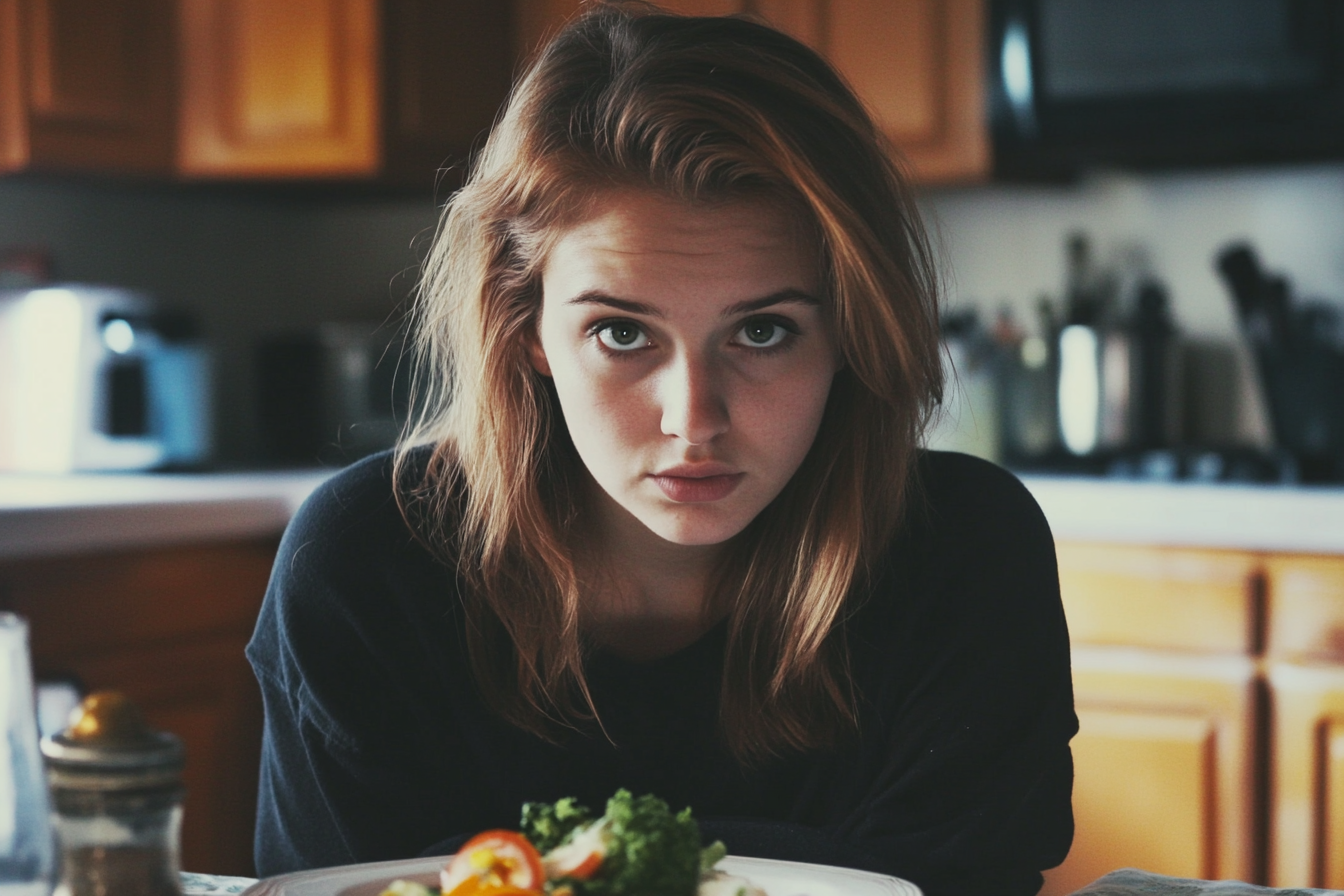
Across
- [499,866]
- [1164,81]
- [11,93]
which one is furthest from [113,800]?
[11,93]

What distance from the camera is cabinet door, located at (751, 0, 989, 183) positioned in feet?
8.22

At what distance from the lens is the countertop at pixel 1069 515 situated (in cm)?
193

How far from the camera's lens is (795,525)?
3.62 feet

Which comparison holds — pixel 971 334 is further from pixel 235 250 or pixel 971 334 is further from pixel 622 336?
pixel 622 336

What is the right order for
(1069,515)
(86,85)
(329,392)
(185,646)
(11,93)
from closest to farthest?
1. (1069,515)
2. (185,646)
3. (11,93)
4. (86,85)
5. (329,392)

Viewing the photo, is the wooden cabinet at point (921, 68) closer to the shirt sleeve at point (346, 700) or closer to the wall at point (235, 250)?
the wall at point (235, 250)

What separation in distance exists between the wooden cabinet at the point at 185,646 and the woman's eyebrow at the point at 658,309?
1.34 meters

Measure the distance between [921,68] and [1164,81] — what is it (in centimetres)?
43

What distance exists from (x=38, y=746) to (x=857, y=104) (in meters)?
0.68

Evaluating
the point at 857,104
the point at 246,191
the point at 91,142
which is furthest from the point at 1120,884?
the point at 246,191

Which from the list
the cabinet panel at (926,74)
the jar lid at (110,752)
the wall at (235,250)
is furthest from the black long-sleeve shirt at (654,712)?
the wall at (235,250)

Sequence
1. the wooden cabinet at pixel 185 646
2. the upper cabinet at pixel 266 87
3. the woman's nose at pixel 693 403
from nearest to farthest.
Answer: the woman's nose at pixel 693 403 < the wooden cabinet at pixel 185 646 < the upper cabinet at pixel 266 87

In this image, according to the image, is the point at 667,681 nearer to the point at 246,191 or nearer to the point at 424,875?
the point at 424,875

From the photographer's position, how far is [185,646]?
7.27ft
